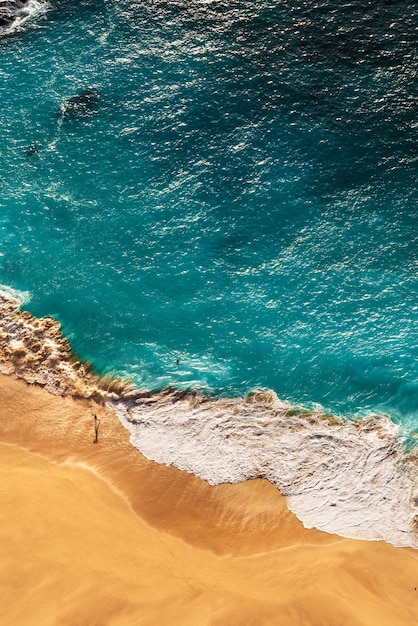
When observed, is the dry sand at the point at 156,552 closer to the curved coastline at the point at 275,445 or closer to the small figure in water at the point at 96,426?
the small figure in water at the point at 96,426

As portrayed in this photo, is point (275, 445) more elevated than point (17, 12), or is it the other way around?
point (17, 12)

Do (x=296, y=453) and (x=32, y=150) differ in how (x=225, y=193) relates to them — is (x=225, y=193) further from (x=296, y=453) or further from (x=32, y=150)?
(x=296, y=453)

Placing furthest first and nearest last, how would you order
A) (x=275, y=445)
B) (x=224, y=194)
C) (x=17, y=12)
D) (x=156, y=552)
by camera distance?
(x=17, y=12)
(x=224, y=194)
(x=275, y=445)
(x=156, y=552)

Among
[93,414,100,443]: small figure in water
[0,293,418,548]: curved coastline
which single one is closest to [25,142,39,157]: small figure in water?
[0,293,418,548]: curved coastline

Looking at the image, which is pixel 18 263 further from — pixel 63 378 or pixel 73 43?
pixel 73 43

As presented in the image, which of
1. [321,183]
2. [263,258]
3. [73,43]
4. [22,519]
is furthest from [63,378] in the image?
[73,43]

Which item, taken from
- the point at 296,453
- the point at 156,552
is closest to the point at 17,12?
the point at 296,453

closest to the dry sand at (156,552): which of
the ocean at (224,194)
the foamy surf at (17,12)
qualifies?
the ocean at (224,194)
